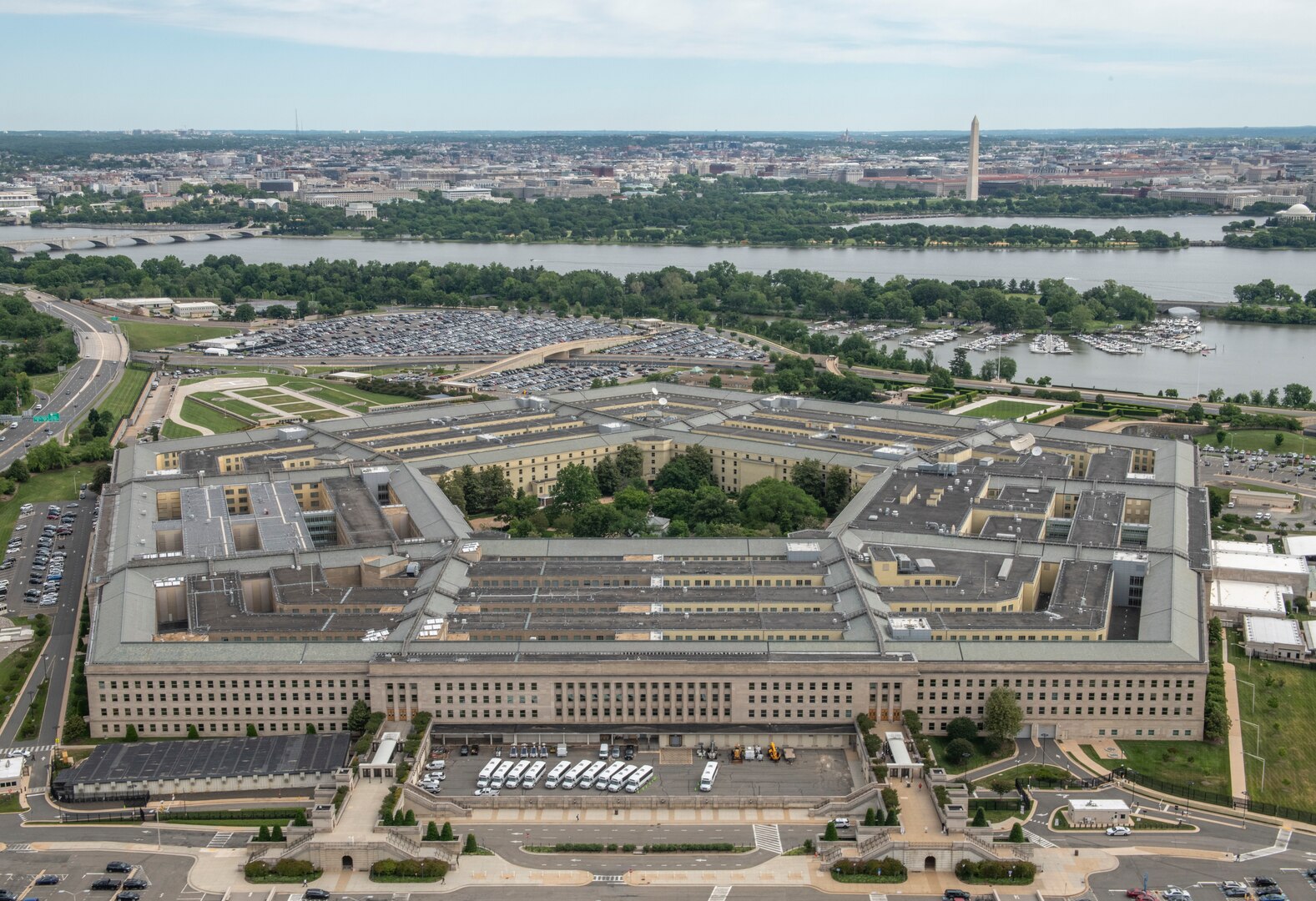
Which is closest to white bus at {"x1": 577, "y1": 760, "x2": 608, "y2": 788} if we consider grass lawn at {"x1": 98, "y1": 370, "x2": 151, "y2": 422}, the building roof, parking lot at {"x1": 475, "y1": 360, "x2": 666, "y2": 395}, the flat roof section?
the flat roof section

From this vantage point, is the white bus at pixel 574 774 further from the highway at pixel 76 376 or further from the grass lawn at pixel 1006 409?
the highway at pixel 76 376

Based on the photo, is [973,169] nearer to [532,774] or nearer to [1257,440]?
[1257,440]

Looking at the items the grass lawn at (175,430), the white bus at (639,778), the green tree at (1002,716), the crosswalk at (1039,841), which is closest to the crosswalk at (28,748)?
the white bus at (639,778)

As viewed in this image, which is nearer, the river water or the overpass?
the river water

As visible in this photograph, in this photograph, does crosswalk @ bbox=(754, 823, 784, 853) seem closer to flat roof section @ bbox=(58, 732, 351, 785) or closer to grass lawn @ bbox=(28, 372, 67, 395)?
flat roof section @ bbox=(58, 732, 351, 785)

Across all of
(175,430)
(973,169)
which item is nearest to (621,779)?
(175,430)
